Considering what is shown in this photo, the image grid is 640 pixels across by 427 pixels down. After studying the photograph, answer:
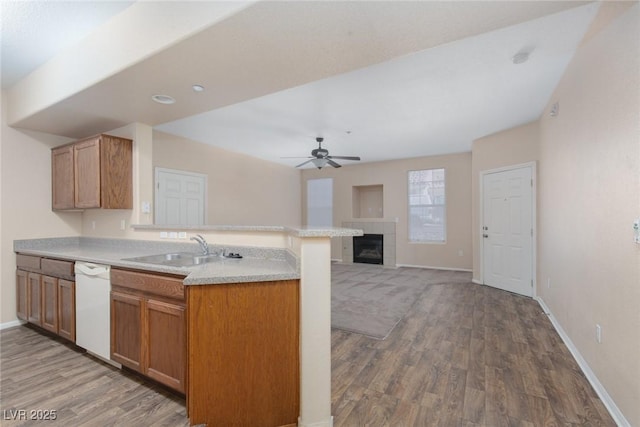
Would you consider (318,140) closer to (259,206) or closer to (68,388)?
(259,206)

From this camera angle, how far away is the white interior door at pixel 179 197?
15.5 ft

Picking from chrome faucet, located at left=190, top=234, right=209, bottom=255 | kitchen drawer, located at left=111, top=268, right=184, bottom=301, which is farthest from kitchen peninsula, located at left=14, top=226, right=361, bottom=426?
chrome faucet, located at left=190, top=234, right=209, bottom=255

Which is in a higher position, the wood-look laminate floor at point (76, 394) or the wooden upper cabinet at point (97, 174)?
the wooden upper cabinet at point (97, 174)

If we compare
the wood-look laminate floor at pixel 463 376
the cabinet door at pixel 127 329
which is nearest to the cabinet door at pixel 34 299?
the cabinet door at pixel 127 329

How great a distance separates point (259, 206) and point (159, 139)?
2651mm

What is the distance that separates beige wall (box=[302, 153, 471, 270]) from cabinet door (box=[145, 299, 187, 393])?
5810 millimetres

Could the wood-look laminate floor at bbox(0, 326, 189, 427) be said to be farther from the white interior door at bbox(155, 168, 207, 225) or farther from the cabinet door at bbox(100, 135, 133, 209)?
the white interior door at bbox(155, 168, 207, 225)

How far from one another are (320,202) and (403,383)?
6.18 meters

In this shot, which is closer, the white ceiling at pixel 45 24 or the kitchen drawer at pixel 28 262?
the white ceiling at pixel 45 24

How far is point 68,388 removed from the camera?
206 cm

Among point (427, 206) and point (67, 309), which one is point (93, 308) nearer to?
point (67, 309)

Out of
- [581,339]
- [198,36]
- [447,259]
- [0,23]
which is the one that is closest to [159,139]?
[0,23]

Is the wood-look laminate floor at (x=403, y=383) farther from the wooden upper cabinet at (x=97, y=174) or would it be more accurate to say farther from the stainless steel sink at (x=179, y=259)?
the wooden upper cabinet at (x=97, y=174)

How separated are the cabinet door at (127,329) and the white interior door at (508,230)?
16.2 feet
